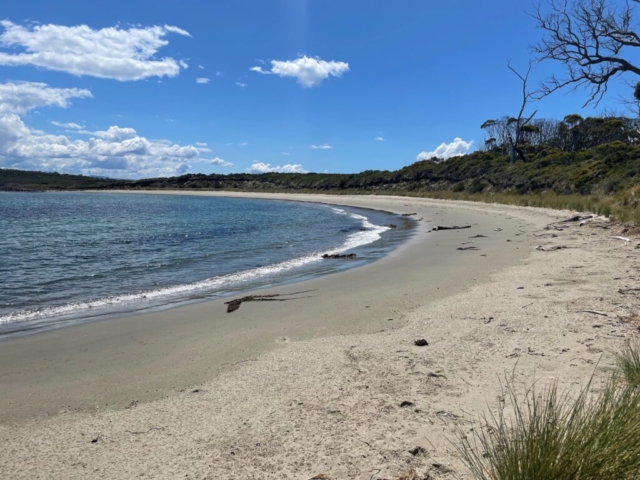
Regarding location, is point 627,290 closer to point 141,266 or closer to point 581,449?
point 581,449

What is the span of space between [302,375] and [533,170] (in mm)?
40809

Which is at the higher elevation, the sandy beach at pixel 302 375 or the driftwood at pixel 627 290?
the driftwood at pixel 627 290

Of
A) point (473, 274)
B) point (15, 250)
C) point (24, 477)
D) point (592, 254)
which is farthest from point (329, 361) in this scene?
point (15, 250)

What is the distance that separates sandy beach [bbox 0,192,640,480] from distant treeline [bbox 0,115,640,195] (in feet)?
69.4

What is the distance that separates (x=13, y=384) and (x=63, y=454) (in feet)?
6.51

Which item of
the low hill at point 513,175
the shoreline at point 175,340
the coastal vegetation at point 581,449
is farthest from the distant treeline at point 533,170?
the coastal vegetation at point 581,449

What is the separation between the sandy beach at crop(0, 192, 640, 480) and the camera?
10.1 ft

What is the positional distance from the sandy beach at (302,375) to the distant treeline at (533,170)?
2116 cm

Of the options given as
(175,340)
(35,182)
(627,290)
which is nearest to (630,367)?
(627,290)

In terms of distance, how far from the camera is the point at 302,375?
444 centimetres

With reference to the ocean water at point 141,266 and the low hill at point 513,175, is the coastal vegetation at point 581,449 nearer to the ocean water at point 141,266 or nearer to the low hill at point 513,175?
the ocean water at point 141,266

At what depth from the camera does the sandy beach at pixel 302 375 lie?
3.08 meters

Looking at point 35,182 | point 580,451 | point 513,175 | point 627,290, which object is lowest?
point 35,182

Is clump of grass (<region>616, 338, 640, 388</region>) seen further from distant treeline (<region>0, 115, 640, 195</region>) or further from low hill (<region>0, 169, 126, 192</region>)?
low hill (<region>0, 169, 126, 192</region>)
